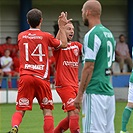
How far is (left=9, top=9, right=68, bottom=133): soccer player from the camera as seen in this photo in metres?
10.6

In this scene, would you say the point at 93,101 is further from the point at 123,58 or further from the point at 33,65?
the point at 123,58

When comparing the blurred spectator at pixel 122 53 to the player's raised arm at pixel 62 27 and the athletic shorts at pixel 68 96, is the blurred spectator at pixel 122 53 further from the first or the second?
the player's raised arm at pixel 62 27

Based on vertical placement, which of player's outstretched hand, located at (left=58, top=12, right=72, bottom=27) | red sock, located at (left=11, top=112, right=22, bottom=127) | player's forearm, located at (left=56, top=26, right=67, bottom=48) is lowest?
red sock, located at (left=11, top=112, right=22, bottom=127)

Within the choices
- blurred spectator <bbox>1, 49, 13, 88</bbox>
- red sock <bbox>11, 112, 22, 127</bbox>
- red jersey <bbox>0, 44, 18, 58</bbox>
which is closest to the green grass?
blurred spectator <bbox>1, 49, 13, 88</bbox>

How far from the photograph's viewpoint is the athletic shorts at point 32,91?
10656mm

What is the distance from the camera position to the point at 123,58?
2616 cm

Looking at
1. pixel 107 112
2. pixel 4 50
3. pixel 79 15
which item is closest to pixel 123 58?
pixel 79 15

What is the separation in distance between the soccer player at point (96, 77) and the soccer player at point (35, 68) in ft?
7.75

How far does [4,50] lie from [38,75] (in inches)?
535

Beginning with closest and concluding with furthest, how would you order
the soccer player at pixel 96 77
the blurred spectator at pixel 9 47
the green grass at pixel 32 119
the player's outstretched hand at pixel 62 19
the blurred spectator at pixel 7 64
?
the soccer player at pixel 96 77
the player's outstretched hand at pixel 62 19
the green grass at pixel 32 119
the blurred spectator at pixel 7 64
the blurred spectator at pixel 9 47

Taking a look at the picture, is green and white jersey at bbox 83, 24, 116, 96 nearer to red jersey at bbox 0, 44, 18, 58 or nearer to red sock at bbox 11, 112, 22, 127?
red sock at bbox 11, 112, 22, 127

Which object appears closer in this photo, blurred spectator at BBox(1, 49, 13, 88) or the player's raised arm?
the player's raised arm

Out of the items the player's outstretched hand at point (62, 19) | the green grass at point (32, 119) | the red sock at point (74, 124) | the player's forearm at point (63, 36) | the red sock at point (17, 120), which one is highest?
the player's outstretched hand at point (62, 19)

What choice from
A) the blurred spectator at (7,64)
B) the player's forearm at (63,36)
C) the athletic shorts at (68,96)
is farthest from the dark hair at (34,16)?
the blurred spectator at (7,64)
